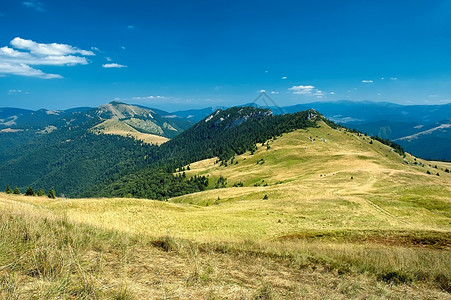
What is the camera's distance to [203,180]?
511 ft

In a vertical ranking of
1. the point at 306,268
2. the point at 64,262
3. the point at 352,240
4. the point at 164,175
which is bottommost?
the point at 164,175

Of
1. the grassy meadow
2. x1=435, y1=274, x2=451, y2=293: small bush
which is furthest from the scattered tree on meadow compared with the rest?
x1=435, y1=274, x2=451, y2=293: small bush

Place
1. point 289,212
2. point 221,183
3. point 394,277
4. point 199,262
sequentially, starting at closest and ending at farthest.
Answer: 1. point 199,262
2. point 394,277
3. point 289,212
4. point 221,183

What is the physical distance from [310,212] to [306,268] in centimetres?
2385

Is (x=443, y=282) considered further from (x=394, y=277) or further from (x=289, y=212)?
(x=289, y=212)

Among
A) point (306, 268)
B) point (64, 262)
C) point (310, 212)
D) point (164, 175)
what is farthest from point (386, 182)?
point (164, 175)

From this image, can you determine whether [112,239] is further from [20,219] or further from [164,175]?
[164,175]

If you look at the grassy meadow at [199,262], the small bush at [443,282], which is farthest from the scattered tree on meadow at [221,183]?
the small bush at [443,282]

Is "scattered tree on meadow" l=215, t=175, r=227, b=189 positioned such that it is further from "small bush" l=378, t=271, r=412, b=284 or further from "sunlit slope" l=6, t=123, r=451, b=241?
"small bush" l=378, t=271, r=412, b=284

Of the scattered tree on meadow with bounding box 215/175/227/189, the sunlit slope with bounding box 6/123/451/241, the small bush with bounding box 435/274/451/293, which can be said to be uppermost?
the small bush with bounding box 435/274/451/293

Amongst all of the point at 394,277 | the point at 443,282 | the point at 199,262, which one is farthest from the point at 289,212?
the point at 199,262

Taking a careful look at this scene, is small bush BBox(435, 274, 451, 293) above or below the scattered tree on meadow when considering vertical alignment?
above

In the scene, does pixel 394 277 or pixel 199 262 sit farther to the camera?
pixel 394 277

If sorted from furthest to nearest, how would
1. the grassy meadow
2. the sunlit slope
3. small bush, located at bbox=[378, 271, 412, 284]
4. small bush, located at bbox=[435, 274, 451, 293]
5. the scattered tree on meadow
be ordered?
the scattered tree on meadow
the sunlit slope
small bush, located at bbox=[378, 271, 412, 284]
small bush, located at bbox=[435, 274, 451, 293]
the grassy meadow
